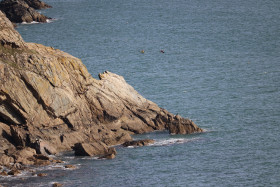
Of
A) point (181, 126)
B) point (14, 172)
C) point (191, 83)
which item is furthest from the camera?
point (191, 83)

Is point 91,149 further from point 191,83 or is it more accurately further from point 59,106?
point 191,83

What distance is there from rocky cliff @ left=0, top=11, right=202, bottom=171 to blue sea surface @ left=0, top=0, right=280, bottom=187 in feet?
7.57

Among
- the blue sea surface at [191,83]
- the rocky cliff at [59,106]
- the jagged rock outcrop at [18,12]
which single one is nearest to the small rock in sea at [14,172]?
the blue sea surface at [191,83]

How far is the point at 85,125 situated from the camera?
2950 inches

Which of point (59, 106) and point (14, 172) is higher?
point (59, 106)

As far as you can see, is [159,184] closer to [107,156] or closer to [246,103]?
[107,156]

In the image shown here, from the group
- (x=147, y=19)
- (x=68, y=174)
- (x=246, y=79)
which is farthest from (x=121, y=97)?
(x=147, y=19)

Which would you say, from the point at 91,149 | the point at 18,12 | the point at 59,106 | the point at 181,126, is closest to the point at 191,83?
the point at 181,126

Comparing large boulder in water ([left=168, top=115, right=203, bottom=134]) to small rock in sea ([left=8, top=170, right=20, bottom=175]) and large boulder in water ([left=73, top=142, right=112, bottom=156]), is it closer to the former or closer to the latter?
large boulder in water ([left=73, top=142, right=112, bottom=156])

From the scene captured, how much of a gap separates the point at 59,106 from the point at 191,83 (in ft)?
135

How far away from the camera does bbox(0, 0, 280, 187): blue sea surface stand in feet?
218

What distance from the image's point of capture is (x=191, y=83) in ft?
363

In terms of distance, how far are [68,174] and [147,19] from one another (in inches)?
5005

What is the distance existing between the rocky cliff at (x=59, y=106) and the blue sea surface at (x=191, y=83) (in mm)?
2306
